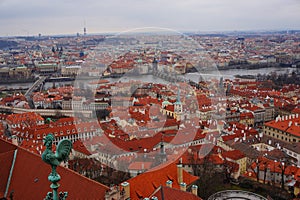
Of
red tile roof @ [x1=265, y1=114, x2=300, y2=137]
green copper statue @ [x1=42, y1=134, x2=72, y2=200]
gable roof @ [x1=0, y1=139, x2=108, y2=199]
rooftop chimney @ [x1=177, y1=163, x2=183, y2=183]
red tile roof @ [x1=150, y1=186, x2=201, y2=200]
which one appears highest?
green copper statue @ [x1=42, y1=134, x2=72, y2=200]

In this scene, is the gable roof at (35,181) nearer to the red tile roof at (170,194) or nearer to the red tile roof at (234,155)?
the red tile roof at (170,194)

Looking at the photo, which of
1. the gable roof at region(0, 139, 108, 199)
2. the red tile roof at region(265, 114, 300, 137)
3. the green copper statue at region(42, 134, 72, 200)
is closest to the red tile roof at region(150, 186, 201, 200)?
the gable roof at region(0, 139, 108, 199)

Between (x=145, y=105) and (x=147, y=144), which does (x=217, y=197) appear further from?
(x=145, y=105)

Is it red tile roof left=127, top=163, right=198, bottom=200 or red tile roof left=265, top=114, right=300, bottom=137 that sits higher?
red tile roof left=127, top=163, right=198, bottom=200

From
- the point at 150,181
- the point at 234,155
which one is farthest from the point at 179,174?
the point at 234,155

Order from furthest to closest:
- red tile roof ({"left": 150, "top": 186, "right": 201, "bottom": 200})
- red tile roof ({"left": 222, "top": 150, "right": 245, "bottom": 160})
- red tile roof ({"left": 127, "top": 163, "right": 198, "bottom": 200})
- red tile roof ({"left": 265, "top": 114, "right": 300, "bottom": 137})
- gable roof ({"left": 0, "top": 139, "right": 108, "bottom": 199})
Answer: red tile roof ({"left": 265, "top": 114, "right": 300, "bottom": 137}), red tile roof ({"left": 222, "top": 150, "right": 245, "bottom": 160}), red tile roof ({"left": 127, "top": 163, "right": 198, "bottom": 200}), red tile roof ({"left": 150, "top": 186, "right": 201, "bottom": 200}), gable roof ({"left": 0, "top": 139, "right": 108, "bottom": 199})

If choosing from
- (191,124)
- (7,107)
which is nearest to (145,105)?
(191,124)

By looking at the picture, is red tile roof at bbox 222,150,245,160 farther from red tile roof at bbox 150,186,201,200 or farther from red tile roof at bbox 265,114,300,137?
red tile roof at bbox 150,186,201,200

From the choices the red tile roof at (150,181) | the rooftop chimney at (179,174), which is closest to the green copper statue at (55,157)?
the red tile roof at (150,181)
